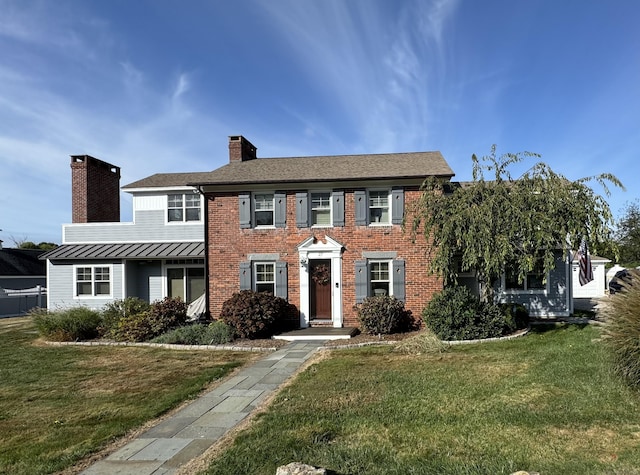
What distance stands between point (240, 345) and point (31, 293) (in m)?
19.0

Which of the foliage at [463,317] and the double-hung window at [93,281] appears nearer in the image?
the foliage at [463,317]

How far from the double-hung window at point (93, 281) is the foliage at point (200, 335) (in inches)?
226

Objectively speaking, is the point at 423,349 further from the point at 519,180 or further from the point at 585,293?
the point at 585,293

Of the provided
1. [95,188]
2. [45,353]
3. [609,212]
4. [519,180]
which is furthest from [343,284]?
[95,188]

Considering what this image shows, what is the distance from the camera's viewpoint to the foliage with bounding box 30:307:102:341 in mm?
13773

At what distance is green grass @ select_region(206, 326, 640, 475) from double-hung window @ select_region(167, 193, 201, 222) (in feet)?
35.9

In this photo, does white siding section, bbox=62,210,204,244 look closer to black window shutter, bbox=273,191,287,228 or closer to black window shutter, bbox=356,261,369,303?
black window shutter, bbox=273,191,287,228

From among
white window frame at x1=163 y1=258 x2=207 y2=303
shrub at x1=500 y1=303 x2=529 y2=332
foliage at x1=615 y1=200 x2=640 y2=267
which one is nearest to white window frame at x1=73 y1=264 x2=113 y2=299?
white window frame at x1=163 y1=258 x2=207 y2=303

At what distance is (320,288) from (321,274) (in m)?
0.48

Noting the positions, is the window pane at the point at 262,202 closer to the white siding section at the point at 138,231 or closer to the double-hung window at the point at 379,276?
the white siding section at the point at 138,231

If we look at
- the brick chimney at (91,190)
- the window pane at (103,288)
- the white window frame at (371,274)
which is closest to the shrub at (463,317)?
the white window frame at (371,274)

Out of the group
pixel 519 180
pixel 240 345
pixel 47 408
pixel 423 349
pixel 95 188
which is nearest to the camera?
pixel 47 408

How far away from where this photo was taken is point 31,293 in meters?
25.1

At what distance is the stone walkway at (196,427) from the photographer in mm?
4867
